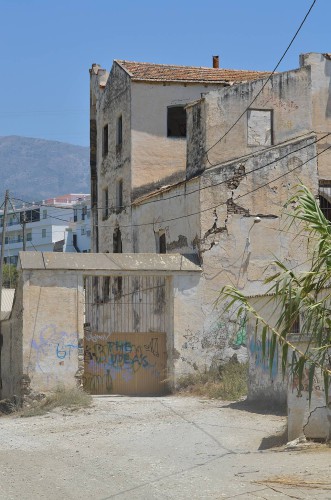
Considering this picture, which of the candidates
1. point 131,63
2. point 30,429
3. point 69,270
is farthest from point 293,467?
point 131,63

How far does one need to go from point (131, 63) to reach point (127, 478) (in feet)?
89.0

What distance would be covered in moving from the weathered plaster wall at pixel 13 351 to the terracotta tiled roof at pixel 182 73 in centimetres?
1195

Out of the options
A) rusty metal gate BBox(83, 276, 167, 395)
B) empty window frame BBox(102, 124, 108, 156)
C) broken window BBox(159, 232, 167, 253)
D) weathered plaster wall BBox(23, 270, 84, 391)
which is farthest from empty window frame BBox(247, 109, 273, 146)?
empty window frame BBox(102, 124, 108, 156)

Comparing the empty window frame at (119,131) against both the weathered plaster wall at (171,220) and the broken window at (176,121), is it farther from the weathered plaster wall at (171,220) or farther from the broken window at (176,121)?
the weathered plaster wall at (171,220)

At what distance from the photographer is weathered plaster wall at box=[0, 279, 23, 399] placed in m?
25.1

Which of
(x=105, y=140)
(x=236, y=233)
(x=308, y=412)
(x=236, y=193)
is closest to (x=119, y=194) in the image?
(x=105, y=140)

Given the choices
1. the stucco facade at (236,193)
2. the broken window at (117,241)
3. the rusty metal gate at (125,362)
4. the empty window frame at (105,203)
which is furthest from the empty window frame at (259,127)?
the empty window frame at (105,203)

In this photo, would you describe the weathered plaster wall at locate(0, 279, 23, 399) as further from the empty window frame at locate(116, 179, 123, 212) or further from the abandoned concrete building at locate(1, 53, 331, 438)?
the empty window frame at locate(116, 179, 123, 212)

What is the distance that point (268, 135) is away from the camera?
1182 inches

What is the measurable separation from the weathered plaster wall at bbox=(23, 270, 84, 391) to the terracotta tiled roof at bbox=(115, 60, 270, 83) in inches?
541

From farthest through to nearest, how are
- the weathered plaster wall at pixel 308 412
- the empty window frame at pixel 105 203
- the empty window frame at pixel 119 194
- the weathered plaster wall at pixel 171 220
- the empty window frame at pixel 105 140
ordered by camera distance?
the empty window frame at pixel 105 140 < the empty window frame at pixel 105 203 < the empty window frame at pixel 119 194 < the weathered plaster wall at pixel 171 220 < the weathered plaster wall at pixel 308 412

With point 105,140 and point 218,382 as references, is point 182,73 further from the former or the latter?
point 218,382

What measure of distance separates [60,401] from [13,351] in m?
4.05

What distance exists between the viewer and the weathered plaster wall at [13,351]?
25.1 metres
